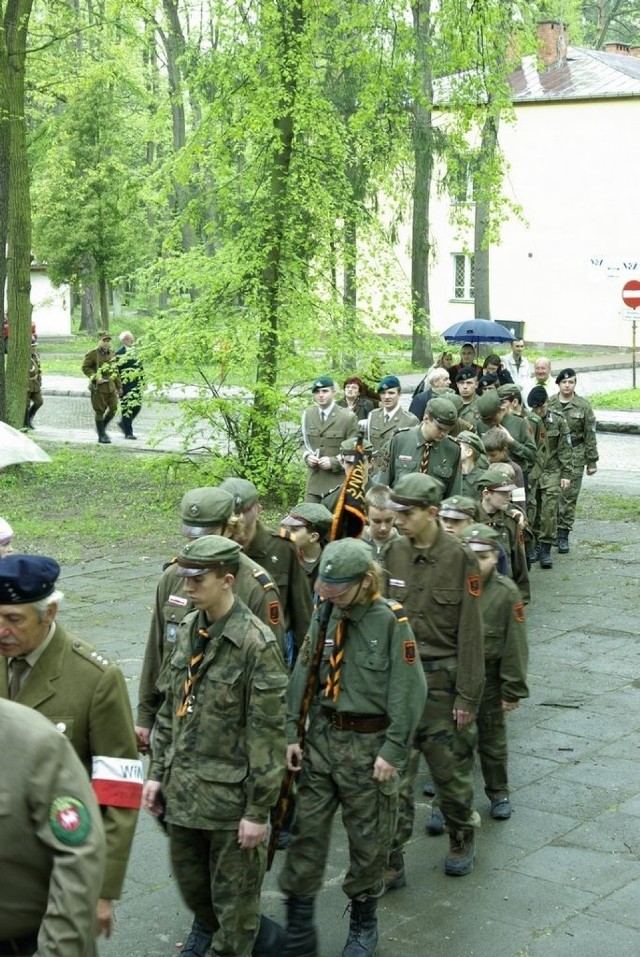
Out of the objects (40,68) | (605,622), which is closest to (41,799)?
(605,622)

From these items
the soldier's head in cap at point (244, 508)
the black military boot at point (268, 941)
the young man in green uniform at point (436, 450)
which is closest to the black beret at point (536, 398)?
the young man in green uniform at point (436, 450)

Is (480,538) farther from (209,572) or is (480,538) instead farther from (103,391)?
(103,391)

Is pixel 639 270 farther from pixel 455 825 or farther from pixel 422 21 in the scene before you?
pixel 455 825

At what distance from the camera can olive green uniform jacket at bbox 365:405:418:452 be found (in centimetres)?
1263

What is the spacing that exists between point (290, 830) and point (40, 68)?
23.8 m

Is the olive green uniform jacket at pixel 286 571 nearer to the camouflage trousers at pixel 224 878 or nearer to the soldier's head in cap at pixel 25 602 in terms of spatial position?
the camouflage trousers at pixel 224 878

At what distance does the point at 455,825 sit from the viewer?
6484mm

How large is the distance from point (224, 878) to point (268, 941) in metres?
0.52

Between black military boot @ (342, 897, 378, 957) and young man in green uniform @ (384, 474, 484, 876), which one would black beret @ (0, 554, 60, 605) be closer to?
black military boot @ (342, 897, 378, 957)

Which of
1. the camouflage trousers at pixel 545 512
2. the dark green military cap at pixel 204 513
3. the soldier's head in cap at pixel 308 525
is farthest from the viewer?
the camouflage trousers at pixel 545 512

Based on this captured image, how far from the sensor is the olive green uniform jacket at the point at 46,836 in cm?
318

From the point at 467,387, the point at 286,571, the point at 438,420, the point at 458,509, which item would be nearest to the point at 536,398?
the point at 467,387

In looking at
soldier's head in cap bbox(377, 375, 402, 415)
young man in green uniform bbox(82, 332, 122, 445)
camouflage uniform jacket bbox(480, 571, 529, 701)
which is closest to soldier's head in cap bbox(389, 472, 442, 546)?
camouflage uniform jacket bbox(480, 571, 529, 701)

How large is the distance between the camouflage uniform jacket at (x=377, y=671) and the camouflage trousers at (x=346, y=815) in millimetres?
129
